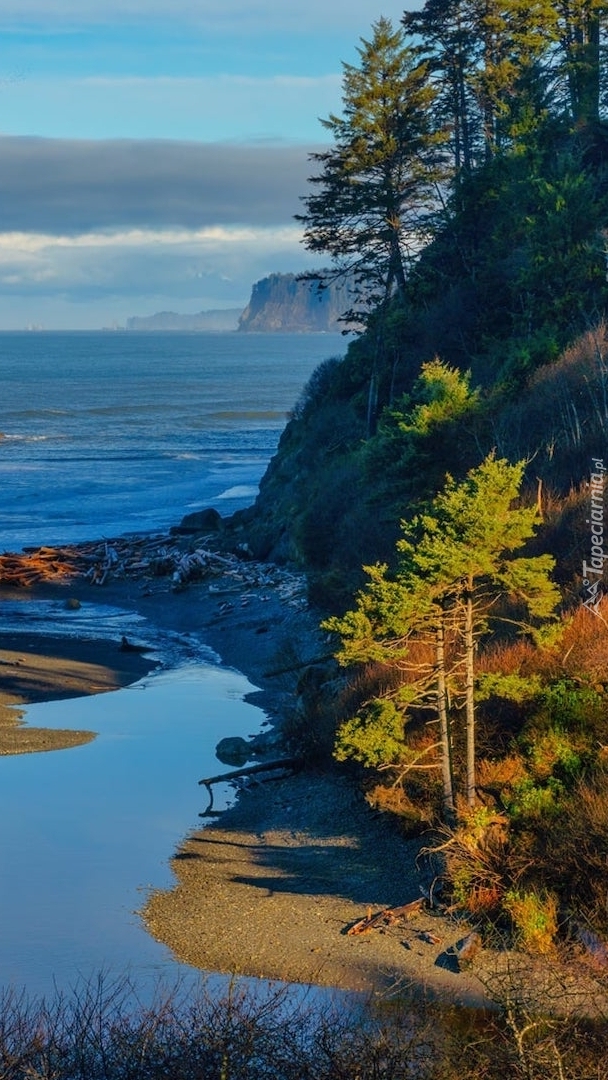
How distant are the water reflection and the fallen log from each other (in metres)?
2.41

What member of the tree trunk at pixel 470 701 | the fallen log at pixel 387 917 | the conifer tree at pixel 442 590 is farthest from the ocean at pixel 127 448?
the fallen log at pixel 387 917

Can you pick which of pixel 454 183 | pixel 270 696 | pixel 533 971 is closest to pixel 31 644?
pixel 270 696

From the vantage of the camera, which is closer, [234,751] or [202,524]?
[234,751]

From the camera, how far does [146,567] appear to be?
140 feet

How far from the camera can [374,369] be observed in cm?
4003

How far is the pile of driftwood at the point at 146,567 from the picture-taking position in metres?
38.7

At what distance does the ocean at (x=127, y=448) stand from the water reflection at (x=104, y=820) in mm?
24336

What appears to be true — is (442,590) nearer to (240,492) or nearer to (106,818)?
(106,818)

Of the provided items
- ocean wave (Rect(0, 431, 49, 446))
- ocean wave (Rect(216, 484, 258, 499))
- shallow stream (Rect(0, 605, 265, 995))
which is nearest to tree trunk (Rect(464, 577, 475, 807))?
shallow stream (Rect(0, 605, 265, 995))

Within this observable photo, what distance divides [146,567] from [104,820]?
2322 centimetres

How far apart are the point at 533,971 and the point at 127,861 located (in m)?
6.73

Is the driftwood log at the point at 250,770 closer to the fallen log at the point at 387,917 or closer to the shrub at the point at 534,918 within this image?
the fallen log at the point at 387,917

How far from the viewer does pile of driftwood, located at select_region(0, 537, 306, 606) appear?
3872 cm

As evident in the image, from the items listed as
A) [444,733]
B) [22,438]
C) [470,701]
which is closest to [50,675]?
[444,733]
